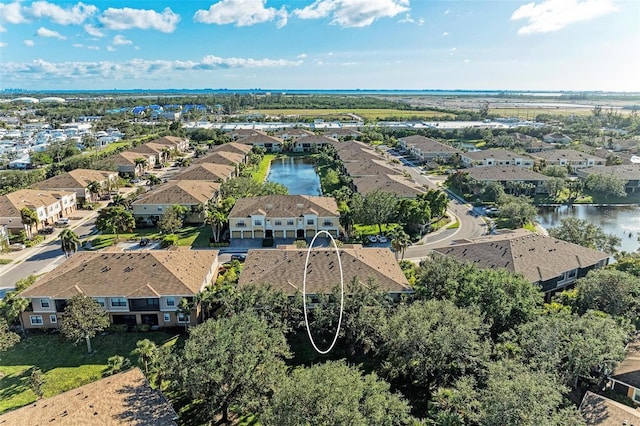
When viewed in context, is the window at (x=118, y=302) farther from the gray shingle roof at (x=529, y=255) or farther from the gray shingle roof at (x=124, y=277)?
the gray shingle roof at (x=529, y=255)

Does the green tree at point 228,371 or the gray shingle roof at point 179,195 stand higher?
the gray shingle roof at point 179,195

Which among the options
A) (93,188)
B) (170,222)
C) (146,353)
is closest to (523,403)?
(146,353)

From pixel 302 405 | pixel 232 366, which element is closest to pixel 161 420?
pixel 232 366

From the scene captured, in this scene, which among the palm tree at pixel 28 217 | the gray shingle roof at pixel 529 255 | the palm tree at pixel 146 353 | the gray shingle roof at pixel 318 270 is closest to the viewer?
the palm tree at pixel 146 353

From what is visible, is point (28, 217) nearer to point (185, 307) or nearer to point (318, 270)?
point (185, 307)

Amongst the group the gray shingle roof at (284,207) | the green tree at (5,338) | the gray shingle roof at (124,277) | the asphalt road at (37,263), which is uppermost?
the gray shingle roof at (284,207)

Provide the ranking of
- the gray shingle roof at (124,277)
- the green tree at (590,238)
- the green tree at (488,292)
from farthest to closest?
the green tree at (590,238), the gray shingle roof at (124,277), the green tree at (488,292)

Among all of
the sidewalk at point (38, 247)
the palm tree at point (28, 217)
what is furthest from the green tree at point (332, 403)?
the palm tree at point (28, 217)

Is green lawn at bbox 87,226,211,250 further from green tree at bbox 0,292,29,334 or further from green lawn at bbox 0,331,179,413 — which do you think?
green lawn at bbox 0,331,179,413
